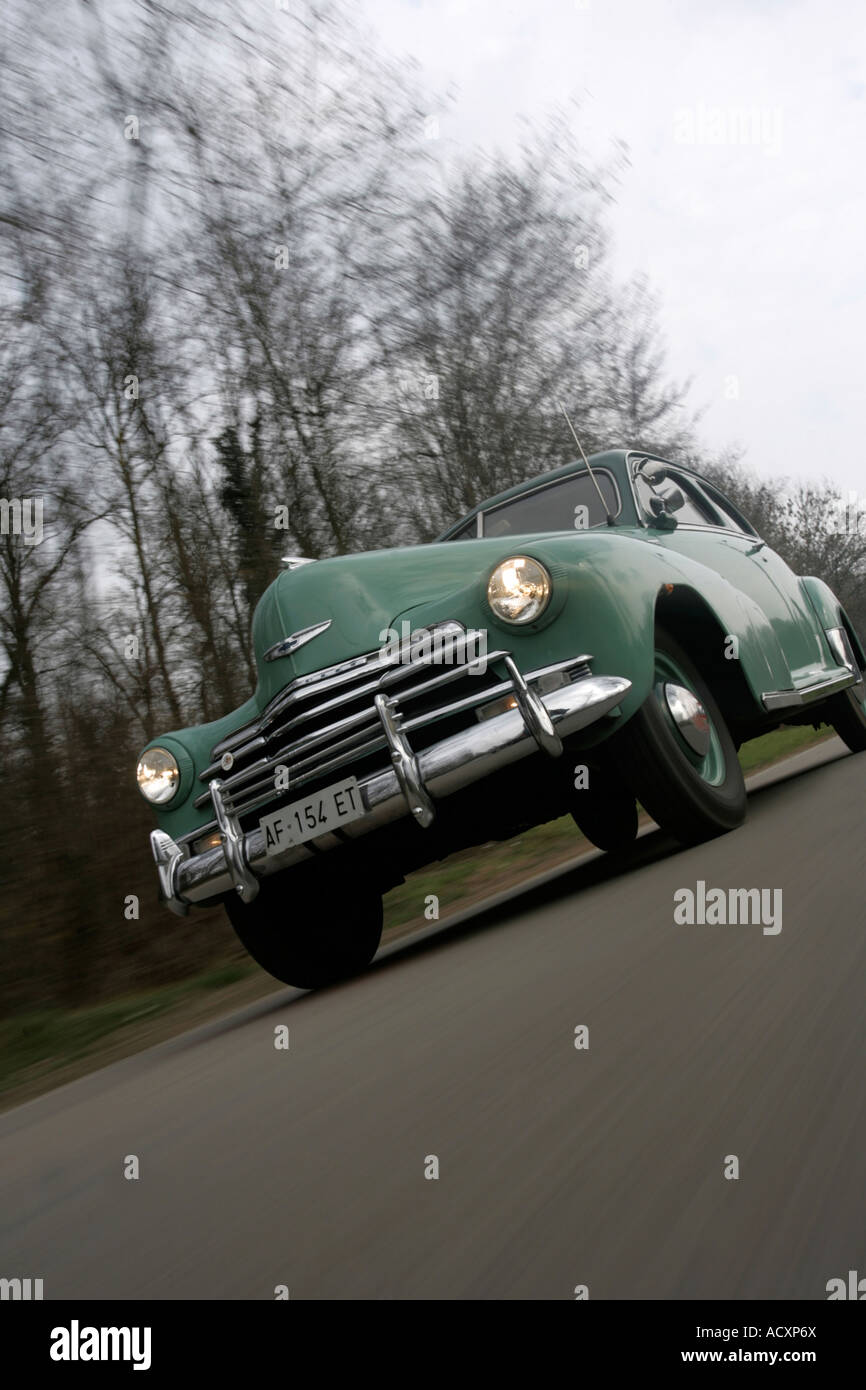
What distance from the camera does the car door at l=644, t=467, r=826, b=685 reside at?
6.79 metres

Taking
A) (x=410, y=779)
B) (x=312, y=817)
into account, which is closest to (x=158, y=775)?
(x=312, y=817)

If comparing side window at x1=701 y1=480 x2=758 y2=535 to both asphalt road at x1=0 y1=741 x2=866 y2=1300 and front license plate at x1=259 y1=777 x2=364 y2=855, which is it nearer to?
asphalt road at x1=0 y1=741 x2=866 y2=1300

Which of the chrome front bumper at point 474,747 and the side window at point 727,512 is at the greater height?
the side window at point 727,512

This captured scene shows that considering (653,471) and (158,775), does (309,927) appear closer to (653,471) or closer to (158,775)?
(158,775)

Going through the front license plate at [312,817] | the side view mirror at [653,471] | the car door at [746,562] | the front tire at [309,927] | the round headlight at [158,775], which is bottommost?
the front tire at [309,927]

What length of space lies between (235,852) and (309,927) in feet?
2.44

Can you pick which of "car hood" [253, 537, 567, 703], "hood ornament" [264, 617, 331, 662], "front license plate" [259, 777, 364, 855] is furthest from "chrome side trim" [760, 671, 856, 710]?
"front license plate" [259, 777, 364, 855]

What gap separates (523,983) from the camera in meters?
3.56

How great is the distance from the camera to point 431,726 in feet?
14.9

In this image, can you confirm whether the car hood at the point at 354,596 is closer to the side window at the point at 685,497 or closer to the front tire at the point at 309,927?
the front tire at the point at 309,927

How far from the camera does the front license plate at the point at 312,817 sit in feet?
14.3

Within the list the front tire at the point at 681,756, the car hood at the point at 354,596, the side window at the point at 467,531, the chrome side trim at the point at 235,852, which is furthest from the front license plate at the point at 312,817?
the side window at the point at 467,531

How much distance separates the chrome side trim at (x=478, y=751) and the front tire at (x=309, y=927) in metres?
0.64
